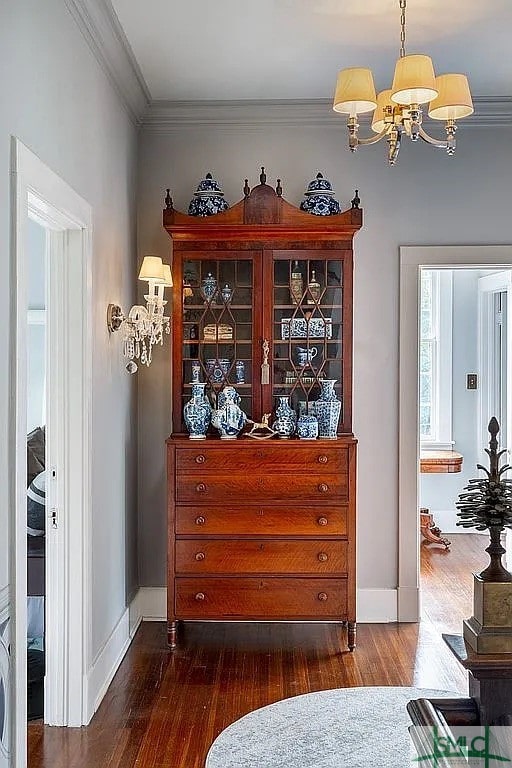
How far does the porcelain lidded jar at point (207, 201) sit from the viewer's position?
15.2ft

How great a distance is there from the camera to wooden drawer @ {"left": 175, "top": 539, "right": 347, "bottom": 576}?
4.36 metres

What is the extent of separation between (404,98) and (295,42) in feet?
4.01

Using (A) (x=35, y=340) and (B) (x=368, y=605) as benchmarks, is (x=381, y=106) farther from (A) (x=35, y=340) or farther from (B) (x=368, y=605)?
(A) (x=35, y=340)

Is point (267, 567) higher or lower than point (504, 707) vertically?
lower

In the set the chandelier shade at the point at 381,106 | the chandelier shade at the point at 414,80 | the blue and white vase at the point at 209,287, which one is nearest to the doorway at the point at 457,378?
the blue and white vase at the point at 209,287

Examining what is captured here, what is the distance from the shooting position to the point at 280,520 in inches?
171

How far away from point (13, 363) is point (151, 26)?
2.03 m

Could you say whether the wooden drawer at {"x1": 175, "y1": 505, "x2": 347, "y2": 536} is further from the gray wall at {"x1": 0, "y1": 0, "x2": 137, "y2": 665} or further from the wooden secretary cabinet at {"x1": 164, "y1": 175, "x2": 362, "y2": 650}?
the gray wall at {"x1": 0, "y1": 0, "x2": 137, "y2": 665}

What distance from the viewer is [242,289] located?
4.63 metres

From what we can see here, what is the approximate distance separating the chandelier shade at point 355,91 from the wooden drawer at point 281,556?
225cm

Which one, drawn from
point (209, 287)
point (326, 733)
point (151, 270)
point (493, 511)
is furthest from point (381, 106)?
point (326, 733)

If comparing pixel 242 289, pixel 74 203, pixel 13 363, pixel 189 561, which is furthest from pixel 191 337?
pixel 13 363

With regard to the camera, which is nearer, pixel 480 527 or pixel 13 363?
pixel 480 527

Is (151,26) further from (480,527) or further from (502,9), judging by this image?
(480,527)
